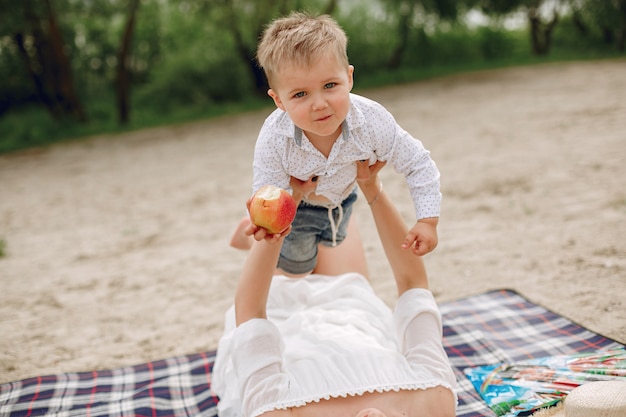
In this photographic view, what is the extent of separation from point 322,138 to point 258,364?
0.90 m

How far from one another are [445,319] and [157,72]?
11392 millimetres

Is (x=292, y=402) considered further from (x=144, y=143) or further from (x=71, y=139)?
(x=71, y=139)

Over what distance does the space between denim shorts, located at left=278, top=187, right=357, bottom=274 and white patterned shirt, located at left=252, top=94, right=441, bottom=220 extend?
23 centimetres

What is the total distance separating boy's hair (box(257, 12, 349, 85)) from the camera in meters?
2.29

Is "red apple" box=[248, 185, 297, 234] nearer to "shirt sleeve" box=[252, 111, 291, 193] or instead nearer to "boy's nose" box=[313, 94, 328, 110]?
"shirt sleeve" box=[252, 111, 291, 193]

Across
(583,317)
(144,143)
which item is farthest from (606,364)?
(144,143)

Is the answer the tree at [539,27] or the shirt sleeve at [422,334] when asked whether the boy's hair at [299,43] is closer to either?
the shirt sleeve at [422,334]

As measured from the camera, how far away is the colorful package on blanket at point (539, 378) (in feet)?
8.28

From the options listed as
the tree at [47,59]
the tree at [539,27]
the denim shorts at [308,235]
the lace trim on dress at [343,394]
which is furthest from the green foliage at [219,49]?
the lace trim on dress at [343,394]

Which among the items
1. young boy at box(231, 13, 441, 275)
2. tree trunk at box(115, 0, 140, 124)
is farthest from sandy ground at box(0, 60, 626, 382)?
tree trunk at box(115, 0, 140, 124)

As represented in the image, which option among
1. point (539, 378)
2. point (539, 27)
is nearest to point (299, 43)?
point (539, 378)

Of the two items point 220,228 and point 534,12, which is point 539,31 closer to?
point 534,12

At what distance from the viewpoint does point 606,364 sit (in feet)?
8.59

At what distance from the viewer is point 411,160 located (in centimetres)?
260
